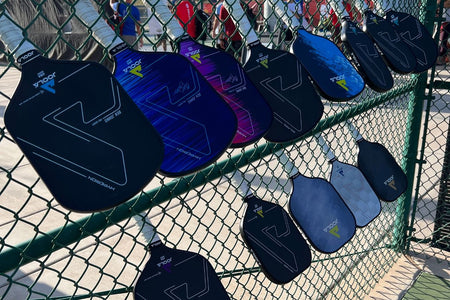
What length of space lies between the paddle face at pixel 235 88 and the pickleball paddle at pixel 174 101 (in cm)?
11

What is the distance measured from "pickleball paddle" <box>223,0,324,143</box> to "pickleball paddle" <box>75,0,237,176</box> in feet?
1.04

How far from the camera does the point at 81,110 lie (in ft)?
3.29

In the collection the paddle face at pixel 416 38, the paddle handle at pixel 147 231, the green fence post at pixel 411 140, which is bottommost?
the green fence post at pixel 411 140

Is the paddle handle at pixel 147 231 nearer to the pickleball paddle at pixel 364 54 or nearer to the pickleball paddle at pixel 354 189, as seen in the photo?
the pickleball paddle at pixel 354 189

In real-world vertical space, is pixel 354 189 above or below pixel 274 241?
below

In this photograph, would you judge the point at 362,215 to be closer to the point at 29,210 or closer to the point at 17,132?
the point at 17,132

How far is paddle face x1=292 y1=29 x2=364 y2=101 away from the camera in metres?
1.70

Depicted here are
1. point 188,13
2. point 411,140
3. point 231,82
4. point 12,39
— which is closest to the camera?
point 12,39

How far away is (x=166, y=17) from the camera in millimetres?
1273

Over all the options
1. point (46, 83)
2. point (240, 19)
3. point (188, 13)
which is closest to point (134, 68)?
point (46, 83)

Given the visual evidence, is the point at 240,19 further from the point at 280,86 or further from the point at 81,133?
the point at 81,133

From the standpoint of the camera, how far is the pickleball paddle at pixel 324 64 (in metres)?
1.70

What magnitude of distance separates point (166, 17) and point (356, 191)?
1.29 metres

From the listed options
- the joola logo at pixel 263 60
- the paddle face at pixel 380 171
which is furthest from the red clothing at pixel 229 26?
the paddle face at pixel 380 171
